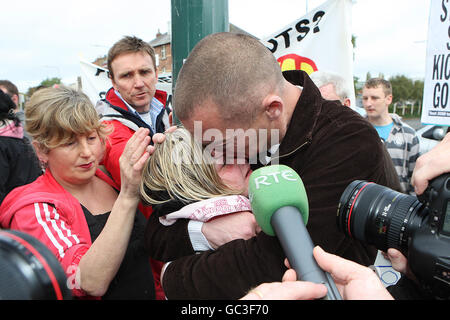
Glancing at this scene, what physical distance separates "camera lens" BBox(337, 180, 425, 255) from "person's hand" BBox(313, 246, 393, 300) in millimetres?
351

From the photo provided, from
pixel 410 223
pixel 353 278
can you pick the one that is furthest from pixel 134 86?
pixel 353 278

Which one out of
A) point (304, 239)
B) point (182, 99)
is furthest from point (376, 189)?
point (182, 99)

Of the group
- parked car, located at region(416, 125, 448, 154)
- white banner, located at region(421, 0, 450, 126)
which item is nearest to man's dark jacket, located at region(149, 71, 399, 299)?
white banner, located at region(421, 0, 450, 126)

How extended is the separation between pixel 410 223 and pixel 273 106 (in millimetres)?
695

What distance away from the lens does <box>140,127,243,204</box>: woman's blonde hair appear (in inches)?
57.6

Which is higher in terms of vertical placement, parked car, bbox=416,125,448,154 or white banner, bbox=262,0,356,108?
white banner, bbox=262,0,356,108

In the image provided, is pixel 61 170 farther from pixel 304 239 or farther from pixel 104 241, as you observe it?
pixel 304 239

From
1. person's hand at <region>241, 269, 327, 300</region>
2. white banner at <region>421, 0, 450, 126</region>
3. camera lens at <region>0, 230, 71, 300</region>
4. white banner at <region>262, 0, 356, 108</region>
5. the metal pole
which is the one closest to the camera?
camera lens at <region>0, 230, 71, 300</region>

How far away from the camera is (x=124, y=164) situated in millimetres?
1592

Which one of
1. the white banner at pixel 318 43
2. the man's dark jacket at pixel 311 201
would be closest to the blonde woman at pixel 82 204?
the man's dark jacket at pixel 311 201

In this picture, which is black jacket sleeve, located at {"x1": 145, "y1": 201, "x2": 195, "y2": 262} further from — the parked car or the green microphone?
the parked car

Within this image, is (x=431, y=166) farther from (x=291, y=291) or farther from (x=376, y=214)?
(x=291, y=291)

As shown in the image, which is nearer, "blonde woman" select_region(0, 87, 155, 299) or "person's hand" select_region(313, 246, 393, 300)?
"person's hand" select_region(313, 246, 393, 300)

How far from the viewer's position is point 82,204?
1.79 m
